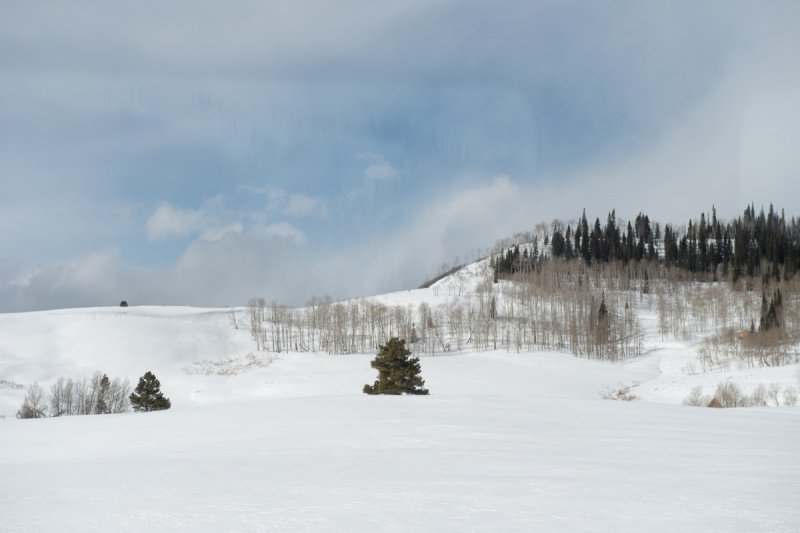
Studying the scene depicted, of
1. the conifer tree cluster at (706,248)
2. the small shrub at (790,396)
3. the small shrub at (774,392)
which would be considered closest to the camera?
the small shrub at (790,396)

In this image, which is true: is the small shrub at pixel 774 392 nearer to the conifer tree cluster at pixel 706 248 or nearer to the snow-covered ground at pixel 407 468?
the snow-covered ground at pixel 407 468

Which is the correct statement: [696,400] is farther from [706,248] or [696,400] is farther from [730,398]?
[706,248]

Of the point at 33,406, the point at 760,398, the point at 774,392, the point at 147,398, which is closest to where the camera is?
the point at 760,398

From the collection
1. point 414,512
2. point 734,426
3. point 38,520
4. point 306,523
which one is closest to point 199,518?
point 306,523

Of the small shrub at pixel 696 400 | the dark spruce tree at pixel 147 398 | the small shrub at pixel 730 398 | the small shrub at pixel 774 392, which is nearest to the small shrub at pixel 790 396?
the small shrub at pixel 774 392

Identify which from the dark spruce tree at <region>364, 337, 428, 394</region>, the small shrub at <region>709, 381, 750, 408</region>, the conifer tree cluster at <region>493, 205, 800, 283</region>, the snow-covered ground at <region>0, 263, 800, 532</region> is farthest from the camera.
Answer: the conifer tree cluster at <region>493, 205, 800, 283</region>

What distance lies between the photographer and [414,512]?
4.77 metres

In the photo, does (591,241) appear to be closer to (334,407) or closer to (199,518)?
(334,407)

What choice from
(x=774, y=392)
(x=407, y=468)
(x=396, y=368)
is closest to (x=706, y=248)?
(x=774, y=392)

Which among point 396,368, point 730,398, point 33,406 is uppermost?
point 396,368

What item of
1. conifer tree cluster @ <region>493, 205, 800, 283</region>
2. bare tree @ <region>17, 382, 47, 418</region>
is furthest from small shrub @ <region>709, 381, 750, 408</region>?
conifer tree cluster @ <region>493, 205, 800, 283</region>

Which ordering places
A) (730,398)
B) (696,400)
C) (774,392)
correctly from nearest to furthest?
1. (730,398)
2. (696,400)
3. (774,392)

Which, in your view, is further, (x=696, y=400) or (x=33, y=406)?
(x=33, y=406)

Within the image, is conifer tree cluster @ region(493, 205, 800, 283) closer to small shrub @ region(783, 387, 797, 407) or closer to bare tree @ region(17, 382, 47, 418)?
small shrub @ region(783, 387, 797, 407)
